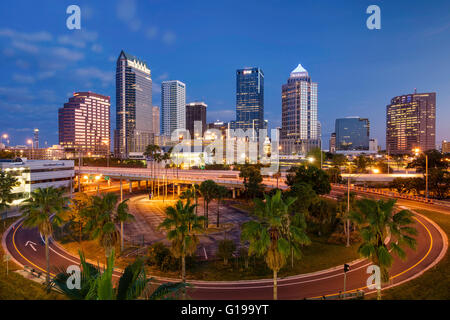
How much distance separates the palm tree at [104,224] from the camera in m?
26.3

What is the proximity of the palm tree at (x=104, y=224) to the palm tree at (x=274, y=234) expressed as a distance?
17146mm

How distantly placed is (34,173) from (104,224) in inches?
2167

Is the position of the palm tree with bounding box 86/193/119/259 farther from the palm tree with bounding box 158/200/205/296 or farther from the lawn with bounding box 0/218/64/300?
the palm tree with bounding box 158/200/205/296

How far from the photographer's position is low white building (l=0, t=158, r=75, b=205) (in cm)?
6146

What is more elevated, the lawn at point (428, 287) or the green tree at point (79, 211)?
the green tree at point (79, 211)

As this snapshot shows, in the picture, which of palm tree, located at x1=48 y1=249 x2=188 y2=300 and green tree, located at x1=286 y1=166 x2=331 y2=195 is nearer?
palm tree, located at x1=48 y1=249 x2=188 y2=300

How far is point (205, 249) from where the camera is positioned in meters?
35.8

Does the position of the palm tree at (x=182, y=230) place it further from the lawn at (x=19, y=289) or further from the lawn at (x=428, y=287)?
the lawn at (x=428, y=287)

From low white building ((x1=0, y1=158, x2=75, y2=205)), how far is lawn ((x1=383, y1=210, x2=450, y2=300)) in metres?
68.5

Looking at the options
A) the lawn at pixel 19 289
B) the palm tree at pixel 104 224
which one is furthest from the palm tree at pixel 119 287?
the palm tree at pixel 104 224

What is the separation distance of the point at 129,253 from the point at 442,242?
40.1 meters

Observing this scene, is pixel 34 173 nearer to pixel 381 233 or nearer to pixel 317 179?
pixel 317 179

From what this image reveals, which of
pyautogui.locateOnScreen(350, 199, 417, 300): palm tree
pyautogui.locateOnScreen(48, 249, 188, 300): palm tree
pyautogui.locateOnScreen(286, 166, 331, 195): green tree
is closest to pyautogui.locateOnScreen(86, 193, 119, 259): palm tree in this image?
pyautogui.locateOnScreen(48, 249, 188, 300): palm tree

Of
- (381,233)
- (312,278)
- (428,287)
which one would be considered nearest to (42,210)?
(312,278)
